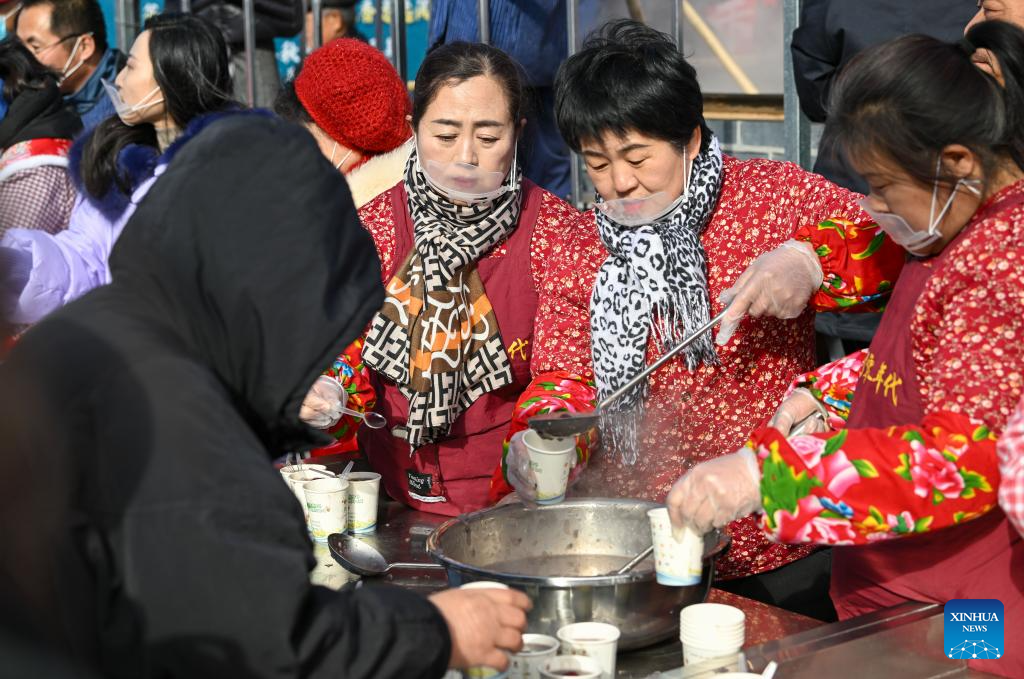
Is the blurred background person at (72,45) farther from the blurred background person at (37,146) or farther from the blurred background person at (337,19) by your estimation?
the blurred background person at (337,19)

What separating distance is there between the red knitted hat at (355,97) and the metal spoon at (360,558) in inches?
66.6

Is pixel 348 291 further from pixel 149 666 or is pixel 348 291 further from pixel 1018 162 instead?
pixel 1018 162

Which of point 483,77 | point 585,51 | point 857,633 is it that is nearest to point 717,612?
point 857,633

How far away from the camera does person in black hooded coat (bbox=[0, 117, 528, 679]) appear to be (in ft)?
4.13

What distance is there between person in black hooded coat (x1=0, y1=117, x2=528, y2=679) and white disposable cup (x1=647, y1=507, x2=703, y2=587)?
35 cm

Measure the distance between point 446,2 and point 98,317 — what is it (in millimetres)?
3575

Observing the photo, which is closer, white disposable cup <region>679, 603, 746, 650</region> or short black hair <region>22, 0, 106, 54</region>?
white disposable cup <region>679, 603, 746, 650</region>

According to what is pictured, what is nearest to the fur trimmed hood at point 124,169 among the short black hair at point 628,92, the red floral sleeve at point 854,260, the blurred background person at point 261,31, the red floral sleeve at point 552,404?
the short black hair at point 628,92

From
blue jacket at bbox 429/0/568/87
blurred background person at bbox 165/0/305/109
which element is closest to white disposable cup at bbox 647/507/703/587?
blue jacket at bbox 429/0/568/87

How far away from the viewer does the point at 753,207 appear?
261cm

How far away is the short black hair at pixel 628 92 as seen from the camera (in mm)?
2494

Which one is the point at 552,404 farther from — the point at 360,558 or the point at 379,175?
the point at 379,175

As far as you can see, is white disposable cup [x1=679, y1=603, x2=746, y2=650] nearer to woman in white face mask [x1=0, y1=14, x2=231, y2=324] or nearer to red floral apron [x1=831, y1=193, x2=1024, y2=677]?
red floral apron [x1=831, y1=193, x2=1024, y2=677]

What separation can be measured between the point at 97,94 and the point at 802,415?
4103 millimetres
